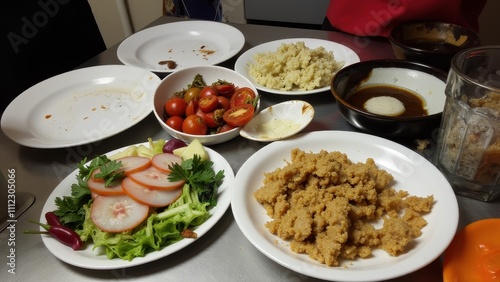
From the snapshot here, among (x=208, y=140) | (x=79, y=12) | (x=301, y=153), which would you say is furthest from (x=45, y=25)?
(x=301, y=153)

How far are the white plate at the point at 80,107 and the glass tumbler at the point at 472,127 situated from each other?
1102 mm

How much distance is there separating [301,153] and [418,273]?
1.55ft

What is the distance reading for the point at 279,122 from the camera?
143 centimetres

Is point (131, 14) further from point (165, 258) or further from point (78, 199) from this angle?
point (165, 258)

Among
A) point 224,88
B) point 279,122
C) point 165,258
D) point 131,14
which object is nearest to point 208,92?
point 224,88

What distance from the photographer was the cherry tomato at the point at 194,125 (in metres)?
1.37

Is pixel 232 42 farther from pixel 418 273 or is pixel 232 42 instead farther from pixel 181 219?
pixel 418 273

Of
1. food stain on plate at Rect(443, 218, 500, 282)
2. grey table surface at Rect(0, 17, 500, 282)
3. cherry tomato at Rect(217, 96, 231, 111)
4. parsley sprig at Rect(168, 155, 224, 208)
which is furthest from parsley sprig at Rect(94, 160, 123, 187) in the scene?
food stain on plate at Rect(443, 218, 500, 282)

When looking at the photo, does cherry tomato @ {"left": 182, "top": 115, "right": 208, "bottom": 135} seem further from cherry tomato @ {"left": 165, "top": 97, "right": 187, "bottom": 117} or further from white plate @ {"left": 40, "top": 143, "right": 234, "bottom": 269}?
white plate @ {"left": 40, "top": 143, "right": 234, "bottom": 269}

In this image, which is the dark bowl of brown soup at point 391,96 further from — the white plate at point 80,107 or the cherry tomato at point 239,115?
the white plate at point 80,107

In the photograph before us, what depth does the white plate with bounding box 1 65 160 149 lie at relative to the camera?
56.4 inches

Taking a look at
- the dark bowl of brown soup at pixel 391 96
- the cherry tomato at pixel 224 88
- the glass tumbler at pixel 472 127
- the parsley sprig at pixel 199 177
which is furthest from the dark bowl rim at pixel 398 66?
the parsley sprig at pixel 199 177

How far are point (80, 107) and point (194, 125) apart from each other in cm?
63

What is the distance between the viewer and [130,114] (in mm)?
1563
